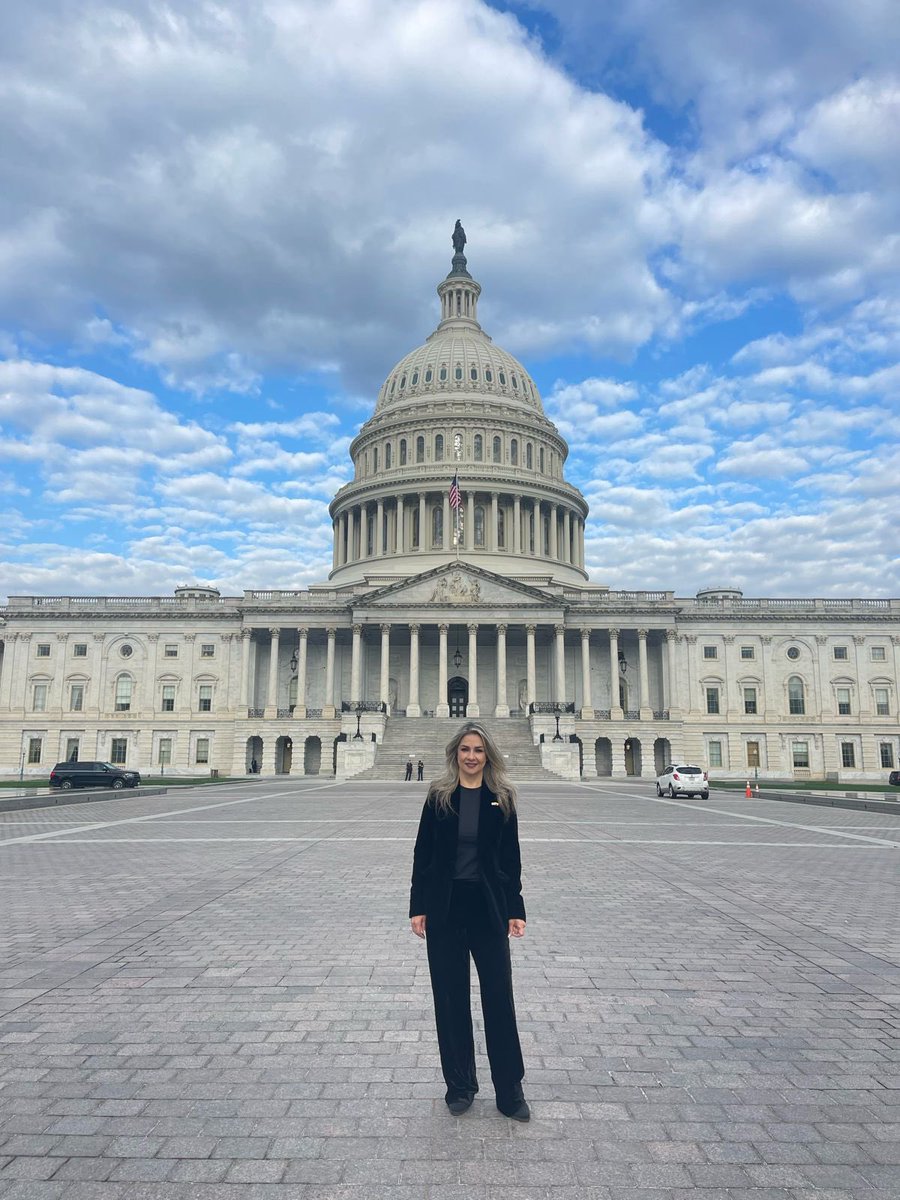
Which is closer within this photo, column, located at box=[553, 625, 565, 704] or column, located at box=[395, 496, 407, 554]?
column, located at box=[553, 625, 565, 704]

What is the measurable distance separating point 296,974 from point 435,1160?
3888mm

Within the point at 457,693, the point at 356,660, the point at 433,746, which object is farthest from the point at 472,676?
the point at 433,746

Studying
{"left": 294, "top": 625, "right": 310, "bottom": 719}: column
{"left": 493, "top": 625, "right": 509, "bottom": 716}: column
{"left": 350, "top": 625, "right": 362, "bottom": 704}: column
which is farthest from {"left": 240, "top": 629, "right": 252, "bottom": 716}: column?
{"left": 493, "top": 625, "right": 509, "bottom": 716}: column

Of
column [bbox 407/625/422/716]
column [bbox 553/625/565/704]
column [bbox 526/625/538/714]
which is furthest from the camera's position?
column [bbox 553/625/565/704]

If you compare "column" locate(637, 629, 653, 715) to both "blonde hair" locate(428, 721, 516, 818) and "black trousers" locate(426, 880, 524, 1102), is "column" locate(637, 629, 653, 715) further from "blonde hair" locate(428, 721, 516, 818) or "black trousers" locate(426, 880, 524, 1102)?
"black trousers" locate(426, 880, 524, 1102)

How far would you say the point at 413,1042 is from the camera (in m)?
6.43

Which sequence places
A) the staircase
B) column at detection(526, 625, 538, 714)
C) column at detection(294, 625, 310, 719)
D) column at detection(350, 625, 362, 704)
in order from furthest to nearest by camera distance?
1. column at detection(294, 625, 310, 719)
2. column at detection(350, 625, 362, 704)
3. column at detection(526, 625, 538, 714)
4. the staircase

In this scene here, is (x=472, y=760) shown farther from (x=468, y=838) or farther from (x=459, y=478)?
(x=459, y=478)

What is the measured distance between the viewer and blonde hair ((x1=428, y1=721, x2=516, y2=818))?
5484 millimetres

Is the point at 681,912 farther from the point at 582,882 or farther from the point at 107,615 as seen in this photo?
the point at 107,615

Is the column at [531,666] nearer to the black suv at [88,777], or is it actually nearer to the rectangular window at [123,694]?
the black suv at [88,777]

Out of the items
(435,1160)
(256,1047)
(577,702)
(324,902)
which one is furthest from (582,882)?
(577,702)

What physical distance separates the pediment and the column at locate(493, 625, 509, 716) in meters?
2.63

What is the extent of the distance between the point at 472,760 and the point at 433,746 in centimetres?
5766
